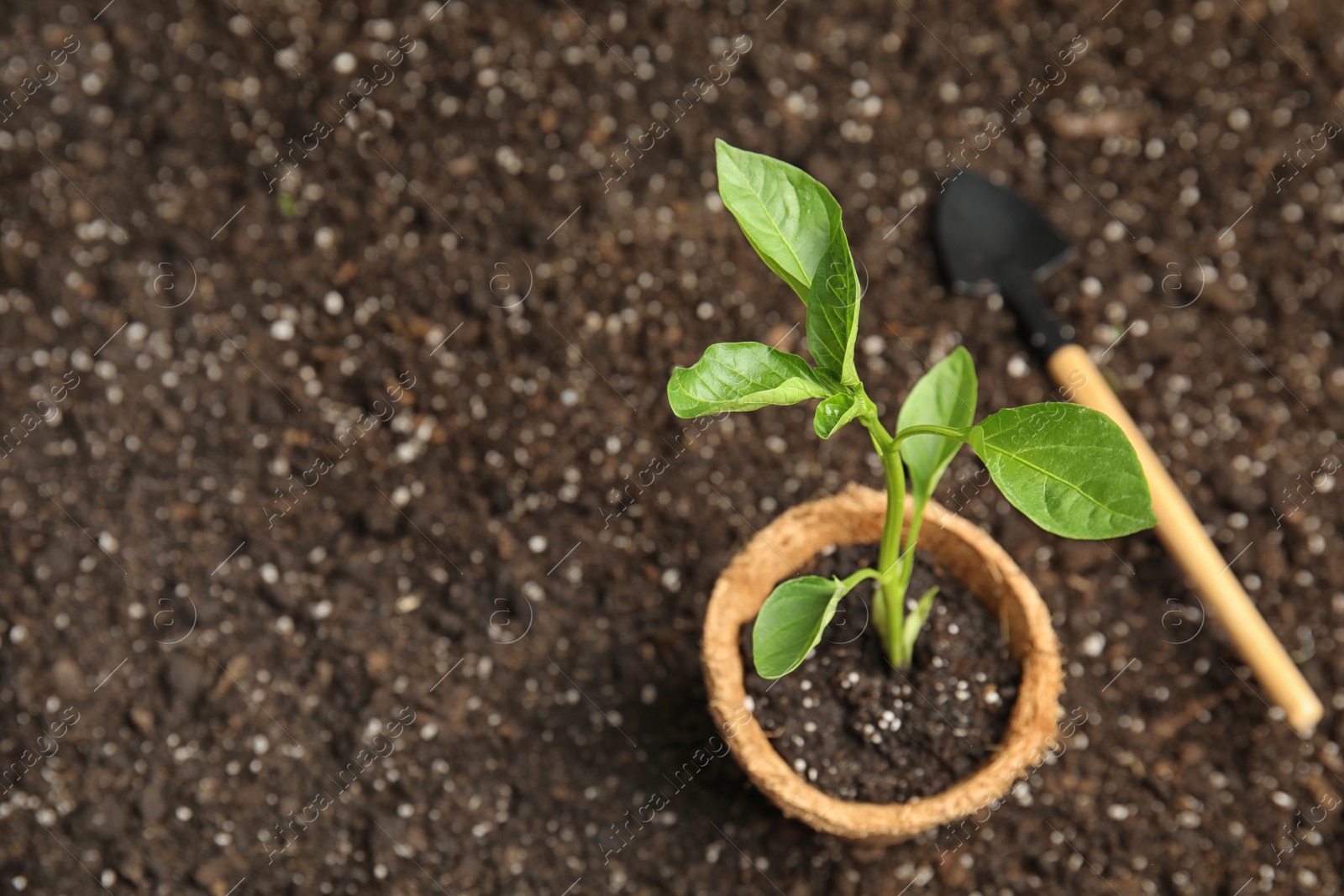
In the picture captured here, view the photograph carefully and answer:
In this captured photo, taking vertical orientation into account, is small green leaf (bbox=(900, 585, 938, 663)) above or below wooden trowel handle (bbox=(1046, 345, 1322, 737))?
above

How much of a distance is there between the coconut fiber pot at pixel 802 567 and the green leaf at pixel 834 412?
335 mm

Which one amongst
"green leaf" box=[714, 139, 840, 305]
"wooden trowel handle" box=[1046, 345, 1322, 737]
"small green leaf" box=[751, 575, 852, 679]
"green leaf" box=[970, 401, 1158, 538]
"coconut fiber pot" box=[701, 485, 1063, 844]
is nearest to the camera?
"green leaf" box=[970, 401, 1158, 538]

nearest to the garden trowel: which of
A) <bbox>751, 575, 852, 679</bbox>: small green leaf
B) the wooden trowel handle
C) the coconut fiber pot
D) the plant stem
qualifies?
the wooden trowel handle

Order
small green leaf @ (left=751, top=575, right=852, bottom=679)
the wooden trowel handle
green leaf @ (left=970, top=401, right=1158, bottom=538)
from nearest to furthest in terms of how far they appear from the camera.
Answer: green leaf @ (left=970, top=401, right=1158, bottom=538) → small green leaf @ (left=751, top=575, right=852, bottom=679) → the wooden trowel handle

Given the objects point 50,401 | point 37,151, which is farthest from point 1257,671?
point 37,151

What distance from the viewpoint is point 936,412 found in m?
1.04

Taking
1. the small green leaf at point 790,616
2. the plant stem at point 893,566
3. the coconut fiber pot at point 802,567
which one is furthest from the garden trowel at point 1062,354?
the small green leaf at point 790,616

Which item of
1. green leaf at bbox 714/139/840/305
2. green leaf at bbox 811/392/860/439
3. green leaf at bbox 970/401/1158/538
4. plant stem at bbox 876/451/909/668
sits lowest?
plant stem at bbox 876/451/909/668

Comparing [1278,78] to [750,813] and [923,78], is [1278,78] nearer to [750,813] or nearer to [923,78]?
[923,78]

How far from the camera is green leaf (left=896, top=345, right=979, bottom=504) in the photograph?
101 cm

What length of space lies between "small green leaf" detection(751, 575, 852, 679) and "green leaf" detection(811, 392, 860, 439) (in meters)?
0.19

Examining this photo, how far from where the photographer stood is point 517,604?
1442 mm

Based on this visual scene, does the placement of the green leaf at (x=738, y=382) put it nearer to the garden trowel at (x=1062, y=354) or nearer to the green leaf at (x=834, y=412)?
the green leaf at (x=834, y=412)

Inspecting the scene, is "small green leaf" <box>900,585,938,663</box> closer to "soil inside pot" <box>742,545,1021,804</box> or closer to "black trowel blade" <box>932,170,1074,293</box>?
"soil inside pot" <box>742,545,1021,804</box>
